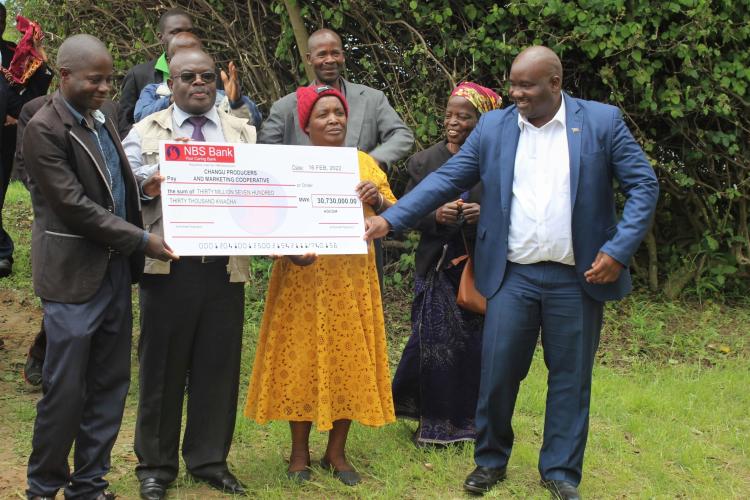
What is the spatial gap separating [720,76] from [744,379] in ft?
7.77

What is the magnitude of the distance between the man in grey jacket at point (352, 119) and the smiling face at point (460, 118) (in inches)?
14.8

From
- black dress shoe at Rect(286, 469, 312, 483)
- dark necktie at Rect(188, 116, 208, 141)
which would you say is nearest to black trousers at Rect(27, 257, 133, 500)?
dark necktie at Rect(188, 116, 208, 141)

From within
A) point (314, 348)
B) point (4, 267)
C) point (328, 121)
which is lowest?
point (314, 348)

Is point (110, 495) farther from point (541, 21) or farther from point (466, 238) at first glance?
point (541, 21)

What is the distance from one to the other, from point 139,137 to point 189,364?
118 cm

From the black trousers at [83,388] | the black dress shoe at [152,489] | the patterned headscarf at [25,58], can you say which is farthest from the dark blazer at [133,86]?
the black dress shoe at [152,489]

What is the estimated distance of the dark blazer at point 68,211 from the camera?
4.09 meters

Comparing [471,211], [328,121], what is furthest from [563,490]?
[328,121]

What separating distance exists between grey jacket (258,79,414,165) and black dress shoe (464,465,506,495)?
1841mm

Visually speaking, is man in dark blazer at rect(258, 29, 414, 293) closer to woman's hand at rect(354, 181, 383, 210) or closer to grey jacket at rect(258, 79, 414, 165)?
grey jacket at rect(258, 79, 414, 165)

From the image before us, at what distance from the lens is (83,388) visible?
423 cm

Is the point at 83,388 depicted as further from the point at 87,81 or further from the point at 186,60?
the point at 186,60

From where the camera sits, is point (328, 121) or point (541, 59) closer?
point (541, 59)

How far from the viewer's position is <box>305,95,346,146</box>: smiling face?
15.8ft
